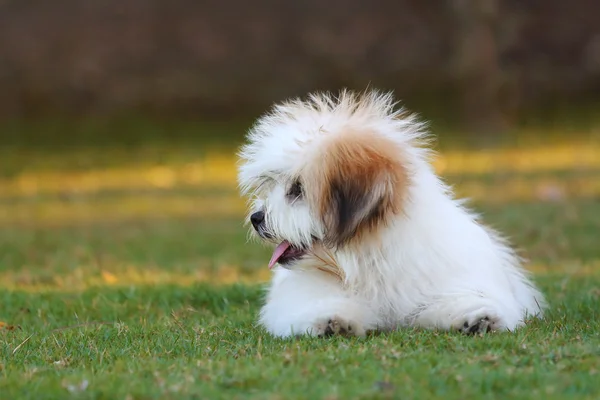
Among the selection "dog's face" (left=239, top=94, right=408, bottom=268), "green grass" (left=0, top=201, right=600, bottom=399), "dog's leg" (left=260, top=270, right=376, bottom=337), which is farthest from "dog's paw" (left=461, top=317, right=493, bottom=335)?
"dog's face" (left=239, top=94, right=408, bottom=268)

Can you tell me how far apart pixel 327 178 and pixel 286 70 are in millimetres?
19750

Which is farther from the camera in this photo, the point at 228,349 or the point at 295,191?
the point at 295,191

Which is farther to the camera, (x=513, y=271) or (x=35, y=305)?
(x=35, y=305)

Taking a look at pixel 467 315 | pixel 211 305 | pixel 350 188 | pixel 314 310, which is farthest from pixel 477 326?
pixel 211 305

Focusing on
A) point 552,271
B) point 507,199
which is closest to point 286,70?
point 507,199

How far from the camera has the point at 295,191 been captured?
5.42 metres

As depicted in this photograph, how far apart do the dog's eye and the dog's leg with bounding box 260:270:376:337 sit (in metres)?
0.45

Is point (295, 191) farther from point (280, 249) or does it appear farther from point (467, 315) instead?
point (467, 315)

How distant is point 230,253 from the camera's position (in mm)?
11164

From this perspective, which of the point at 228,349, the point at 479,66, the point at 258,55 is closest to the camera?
the point at 228,349

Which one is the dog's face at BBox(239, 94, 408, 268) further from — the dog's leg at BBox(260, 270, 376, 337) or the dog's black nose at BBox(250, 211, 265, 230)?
the dog's leg at BBox(260, 270, 376, 337)

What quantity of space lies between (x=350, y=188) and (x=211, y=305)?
97.2 inches

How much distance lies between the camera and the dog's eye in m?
5.40

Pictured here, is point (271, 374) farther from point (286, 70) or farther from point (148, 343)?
point (286, 70)
